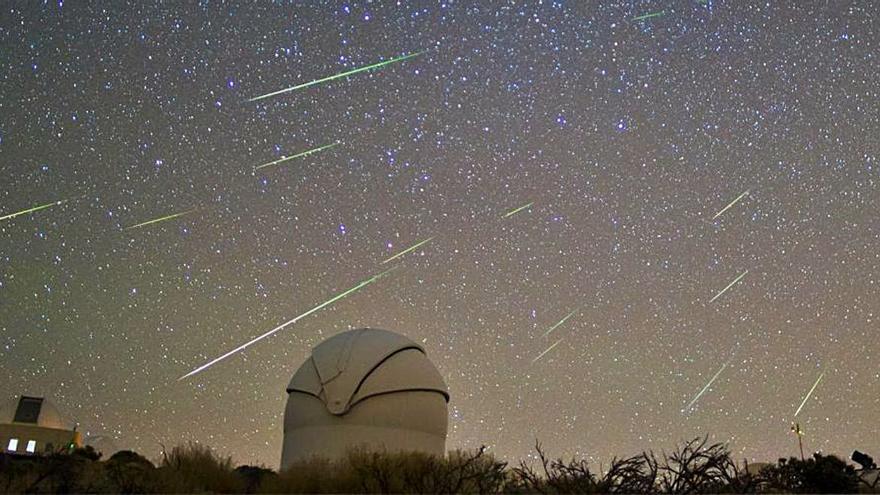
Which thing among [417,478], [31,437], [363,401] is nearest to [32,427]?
[31,437]

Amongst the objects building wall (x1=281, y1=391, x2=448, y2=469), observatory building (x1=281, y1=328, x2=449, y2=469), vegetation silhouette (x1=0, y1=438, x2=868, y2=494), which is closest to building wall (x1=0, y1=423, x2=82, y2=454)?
building wall (x1=281, y1=391, x2=448, y2=469)

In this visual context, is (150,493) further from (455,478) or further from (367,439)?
(367,439)

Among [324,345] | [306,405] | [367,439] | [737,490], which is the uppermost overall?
[324,345]

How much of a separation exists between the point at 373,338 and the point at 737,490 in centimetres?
1242

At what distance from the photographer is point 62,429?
143 feet

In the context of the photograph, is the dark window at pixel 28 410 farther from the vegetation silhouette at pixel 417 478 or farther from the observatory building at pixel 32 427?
the vegetation silhouette at pixel 417 478

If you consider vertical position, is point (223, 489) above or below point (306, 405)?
below

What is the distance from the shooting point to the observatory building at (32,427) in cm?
4088

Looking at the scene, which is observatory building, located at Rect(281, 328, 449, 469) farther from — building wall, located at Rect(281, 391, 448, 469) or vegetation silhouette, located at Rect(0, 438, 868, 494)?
vegetation silhouette, located at Rect(0, 438, 868, 494)

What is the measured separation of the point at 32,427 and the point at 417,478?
144ft

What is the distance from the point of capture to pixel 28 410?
42.9 meters

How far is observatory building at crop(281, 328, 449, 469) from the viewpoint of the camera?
16062mm

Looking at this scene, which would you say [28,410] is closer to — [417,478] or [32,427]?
[32,427]

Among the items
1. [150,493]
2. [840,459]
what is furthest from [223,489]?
[840,459]
